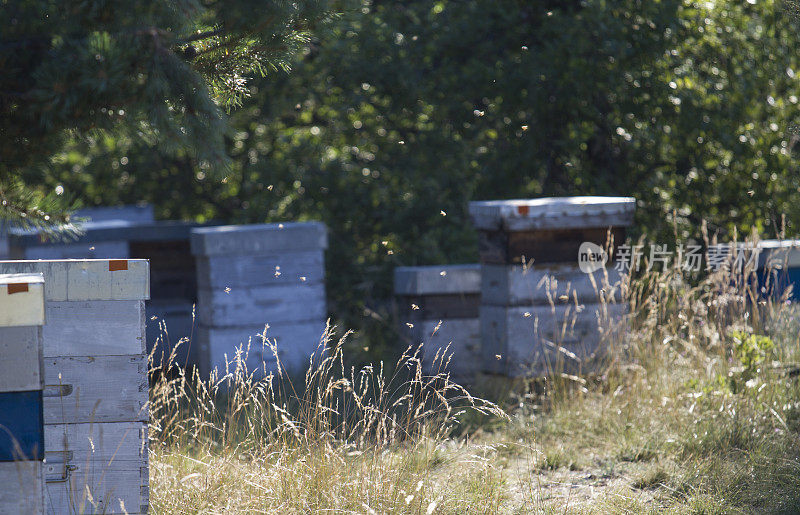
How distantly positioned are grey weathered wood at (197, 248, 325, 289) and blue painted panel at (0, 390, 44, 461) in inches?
130

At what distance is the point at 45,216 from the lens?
2949mm

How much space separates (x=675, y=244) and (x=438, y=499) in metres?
3.59

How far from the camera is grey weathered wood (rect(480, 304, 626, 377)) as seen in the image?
505 centimetres

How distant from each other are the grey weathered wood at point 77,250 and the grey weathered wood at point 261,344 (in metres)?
1.19

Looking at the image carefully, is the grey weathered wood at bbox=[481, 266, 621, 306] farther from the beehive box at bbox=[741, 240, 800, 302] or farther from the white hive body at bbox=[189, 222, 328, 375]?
the white hive body at bbox=[189, 222, 328, 375]

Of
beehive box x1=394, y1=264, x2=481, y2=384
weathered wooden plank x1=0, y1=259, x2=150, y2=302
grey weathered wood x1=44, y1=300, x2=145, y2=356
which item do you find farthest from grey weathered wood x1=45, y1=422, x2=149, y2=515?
beehive box x1=394, y1=264, x2=481, y2=384

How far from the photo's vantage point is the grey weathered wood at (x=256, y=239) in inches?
215

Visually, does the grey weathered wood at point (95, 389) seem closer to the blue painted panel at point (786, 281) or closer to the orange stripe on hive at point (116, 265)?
the orange stripe on hive at point (116, 265)

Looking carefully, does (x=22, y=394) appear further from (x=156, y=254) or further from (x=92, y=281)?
(x=156, y=254)

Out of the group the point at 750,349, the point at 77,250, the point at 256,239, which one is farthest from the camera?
the point at 77,250

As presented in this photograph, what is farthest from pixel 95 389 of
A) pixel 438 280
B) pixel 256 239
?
pixel 438 280

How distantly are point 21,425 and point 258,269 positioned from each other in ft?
11.3

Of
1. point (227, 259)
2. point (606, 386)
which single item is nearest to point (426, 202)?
point (227, 259)

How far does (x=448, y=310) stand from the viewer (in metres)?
5.68
